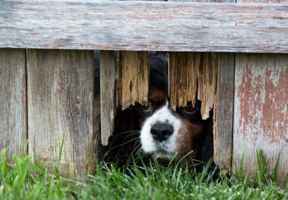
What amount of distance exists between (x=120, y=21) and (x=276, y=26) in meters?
0.82

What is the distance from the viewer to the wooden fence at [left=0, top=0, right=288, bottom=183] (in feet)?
5.46

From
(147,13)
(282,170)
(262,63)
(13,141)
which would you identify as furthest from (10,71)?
(282,170)

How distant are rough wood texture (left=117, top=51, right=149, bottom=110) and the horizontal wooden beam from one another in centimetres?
26

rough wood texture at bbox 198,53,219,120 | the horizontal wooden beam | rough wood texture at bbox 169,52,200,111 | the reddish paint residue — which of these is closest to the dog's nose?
rough wood texture at bbox 169,52,200,111

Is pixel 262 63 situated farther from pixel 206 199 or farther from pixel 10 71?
pixel 10 71

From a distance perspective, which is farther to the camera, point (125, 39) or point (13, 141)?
point (13, 141)

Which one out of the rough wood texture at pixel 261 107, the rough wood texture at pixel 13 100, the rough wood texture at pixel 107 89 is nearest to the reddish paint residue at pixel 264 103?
the rough wood texture at pixel 261 107

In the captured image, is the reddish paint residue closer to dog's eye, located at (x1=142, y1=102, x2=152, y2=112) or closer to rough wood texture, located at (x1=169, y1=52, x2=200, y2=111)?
rough wood texture, located at (x1=169, y1=52, x2=200, y2=111)

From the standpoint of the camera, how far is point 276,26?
1645 mm

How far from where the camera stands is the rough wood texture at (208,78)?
196cm

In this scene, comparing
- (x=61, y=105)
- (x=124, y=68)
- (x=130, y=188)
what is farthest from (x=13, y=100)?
(x=130, y=188)

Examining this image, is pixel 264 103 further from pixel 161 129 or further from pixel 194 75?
pixel 161 129

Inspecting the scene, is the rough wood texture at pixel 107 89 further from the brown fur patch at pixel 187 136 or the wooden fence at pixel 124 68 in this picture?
the brown fur patch at pixel 187 136

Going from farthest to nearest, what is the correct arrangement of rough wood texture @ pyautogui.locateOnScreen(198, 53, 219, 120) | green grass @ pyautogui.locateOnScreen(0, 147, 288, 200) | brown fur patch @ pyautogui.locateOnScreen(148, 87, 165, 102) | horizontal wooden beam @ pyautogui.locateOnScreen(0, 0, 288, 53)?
brown fur patch @ pyautogui.locateOnScreen(148, 87, 165, 102), rough wood texture @ pyautogui.locateOnScreen(198, 53, 219, 120), horizontal wooden beam @ pyautogui.locateOnScreen(0, 0, 288, 53), green grass @ pyautogui.locateOnScreen(0, 147, 288, 200)
